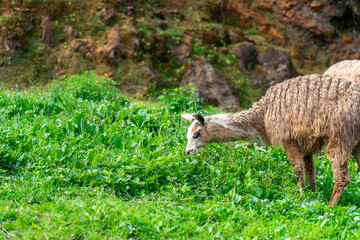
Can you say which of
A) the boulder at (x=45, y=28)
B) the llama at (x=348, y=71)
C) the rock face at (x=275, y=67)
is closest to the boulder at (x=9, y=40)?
the boulder at (x=45, y=28)

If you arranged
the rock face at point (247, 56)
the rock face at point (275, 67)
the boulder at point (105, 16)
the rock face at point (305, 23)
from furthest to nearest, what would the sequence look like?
the rock face at point (305, 23) < the rock face at point (247, 56) < the rock face at point (275, 67) < the boulder at point (105, 16)

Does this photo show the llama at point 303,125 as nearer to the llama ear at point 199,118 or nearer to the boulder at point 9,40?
the llama ear at point 199,118

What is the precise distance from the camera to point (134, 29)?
1255 cm

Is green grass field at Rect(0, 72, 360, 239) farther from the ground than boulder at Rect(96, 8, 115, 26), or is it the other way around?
boulder at Rect(96, 8, 115, 26)

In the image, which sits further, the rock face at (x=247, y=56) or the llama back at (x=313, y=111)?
the rock face at (x=247, y=56)

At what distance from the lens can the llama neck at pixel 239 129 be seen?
6426 millimetres

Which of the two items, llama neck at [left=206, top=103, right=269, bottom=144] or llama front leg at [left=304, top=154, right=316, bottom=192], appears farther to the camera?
llama neck at [left=206, top=103, right=269, bottom=144]

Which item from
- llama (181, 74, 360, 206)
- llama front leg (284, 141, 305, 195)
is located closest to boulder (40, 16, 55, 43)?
llama (181, 74, 360, 206)

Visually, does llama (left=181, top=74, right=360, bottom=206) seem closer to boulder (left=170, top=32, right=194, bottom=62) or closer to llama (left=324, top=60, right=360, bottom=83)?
llama (left=324, top=60, right=360, bottom=83)

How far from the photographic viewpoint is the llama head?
6258mm

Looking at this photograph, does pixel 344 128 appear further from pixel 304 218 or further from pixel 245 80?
pixel 245 80

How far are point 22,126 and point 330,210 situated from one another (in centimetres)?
447

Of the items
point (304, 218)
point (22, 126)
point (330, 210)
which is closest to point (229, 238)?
point (304, 218)

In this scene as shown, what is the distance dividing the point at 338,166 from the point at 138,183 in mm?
2538
